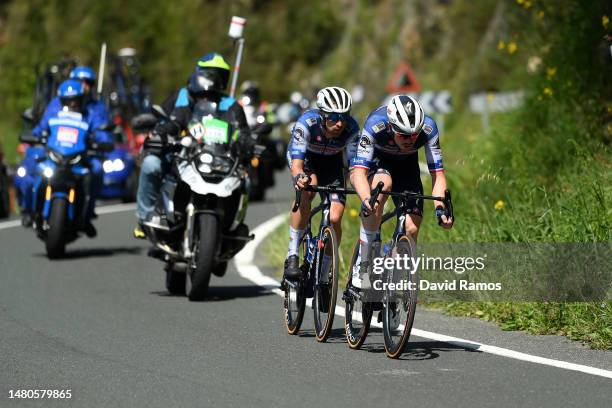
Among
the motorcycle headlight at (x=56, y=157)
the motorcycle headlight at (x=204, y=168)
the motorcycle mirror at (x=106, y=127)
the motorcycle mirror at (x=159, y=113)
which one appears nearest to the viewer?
the motorcycle headlight at (x=204, y=168)

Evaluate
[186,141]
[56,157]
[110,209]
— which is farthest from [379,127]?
[110,209]

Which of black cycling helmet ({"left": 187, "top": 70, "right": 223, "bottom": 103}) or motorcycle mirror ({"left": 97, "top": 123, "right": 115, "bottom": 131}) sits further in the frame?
motorcycle mirror ({"left": 97, "top": 123, "right": 115, "bottom": 131})

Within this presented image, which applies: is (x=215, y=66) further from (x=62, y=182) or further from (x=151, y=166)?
(x=62, y=182)

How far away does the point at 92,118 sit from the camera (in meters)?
18.1

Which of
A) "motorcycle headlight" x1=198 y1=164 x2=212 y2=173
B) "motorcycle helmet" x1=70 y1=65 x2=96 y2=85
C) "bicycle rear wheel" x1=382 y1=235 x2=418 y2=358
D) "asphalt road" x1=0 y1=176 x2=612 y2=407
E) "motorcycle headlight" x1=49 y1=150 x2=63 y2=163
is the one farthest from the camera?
"motorcycle helmet" x1=70 y1=65 x2=96 y2=85

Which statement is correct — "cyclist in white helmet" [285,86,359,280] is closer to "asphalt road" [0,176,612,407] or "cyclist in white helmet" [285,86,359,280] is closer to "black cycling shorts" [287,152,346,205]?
"black cycling shorts" [287,152,346,205]

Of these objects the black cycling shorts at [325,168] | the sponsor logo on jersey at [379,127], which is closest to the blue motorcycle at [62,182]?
the black cycling shorts at [325,168]

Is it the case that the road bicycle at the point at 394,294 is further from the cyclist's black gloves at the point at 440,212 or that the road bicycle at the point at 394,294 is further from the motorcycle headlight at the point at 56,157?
the motorcycle headlight at the point at 56,157

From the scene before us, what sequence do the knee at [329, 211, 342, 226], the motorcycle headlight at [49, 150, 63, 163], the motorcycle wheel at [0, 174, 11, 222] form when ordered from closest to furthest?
1. the knee at [329, 211, 342, 226]
2. the motorcycle headlight at [49, 150, 63, 163]
3. the motorcycle wheel at [0, 174, 11, 222]

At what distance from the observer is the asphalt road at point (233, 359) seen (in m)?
8.89

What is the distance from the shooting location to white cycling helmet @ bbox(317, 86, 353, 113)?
36.6ft

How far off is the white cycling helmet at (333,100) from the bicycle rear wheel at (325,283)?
84 cm

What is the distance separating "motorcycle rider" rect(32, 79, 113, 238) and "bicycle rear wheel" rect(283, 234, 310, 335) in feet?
21.2

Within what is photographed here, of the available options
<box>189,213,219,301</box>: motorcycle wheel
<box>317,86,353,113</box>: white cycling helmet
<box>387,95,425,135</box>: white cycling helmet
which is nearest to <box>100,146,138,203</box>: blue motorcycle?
<box>189,213,219,301</box>: motorcycle wheel
